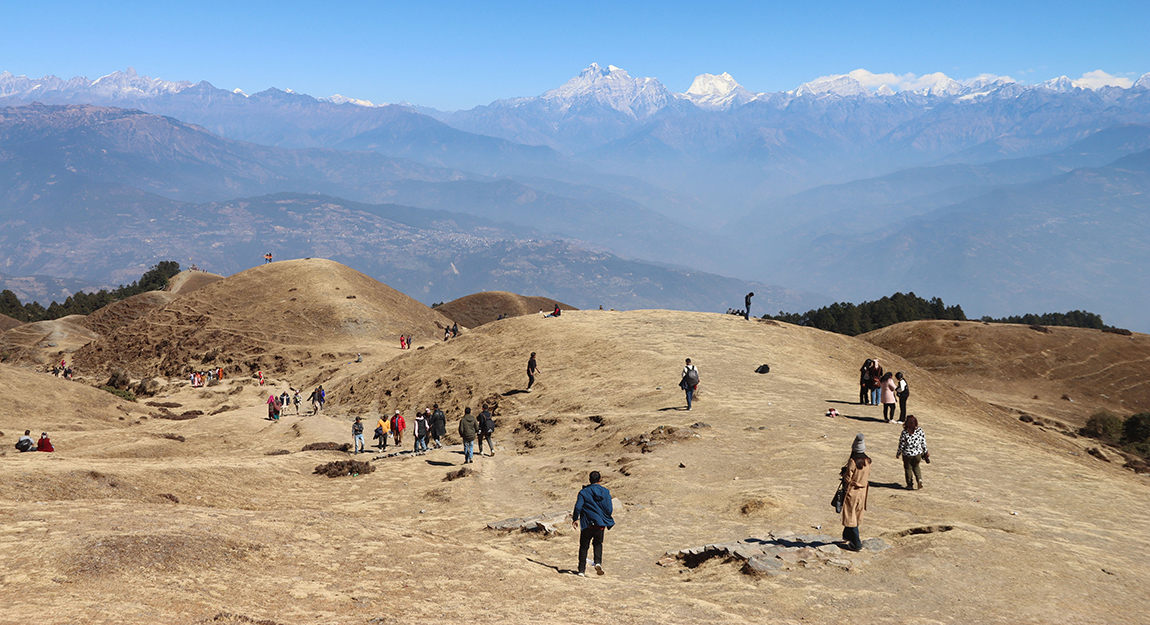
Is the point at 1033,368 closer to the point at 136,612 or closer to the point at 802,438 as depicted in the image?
the point at 802,438

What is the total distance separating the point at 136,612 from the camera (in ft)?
31.9

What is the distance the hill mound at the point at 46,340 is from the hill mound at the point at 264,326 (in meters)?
9.66

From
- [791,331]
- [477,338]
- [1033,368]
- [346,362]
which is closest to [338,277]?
[346,362]

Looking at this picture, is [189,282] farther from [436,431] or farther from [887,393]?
[887,393]

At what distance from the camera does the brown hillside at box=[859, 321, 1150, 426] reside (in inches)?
2854

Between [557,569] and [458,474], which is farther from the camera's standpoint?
[458,474]

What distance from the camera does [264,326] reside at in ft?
240

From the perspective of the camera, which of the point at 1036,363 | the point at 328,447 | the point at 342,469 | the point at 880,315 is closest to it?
the point at 342,469

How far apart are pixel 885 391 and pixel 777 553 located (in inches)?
599

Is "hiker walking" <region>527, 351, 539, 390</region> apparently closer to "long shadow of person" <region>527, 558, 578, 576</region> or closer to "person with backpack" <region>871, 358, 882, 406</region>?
"person with backpack" <region>871, 358, 882, 406</region>

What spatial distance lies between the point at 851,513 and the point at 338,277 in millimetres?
80633

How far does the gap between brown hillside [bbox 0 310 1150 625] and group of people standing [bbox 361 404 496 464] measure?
0.83 meters

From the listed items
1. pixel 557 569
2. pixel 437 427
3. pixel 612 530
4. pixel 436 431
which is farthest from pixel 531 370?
pixel 557 569

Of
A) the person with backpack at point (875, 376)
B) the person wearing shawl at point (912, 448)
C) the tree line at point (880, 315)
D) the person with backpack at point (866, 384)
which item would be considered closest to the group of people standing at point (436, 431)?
the person wearing shawl at point (912, 448)
